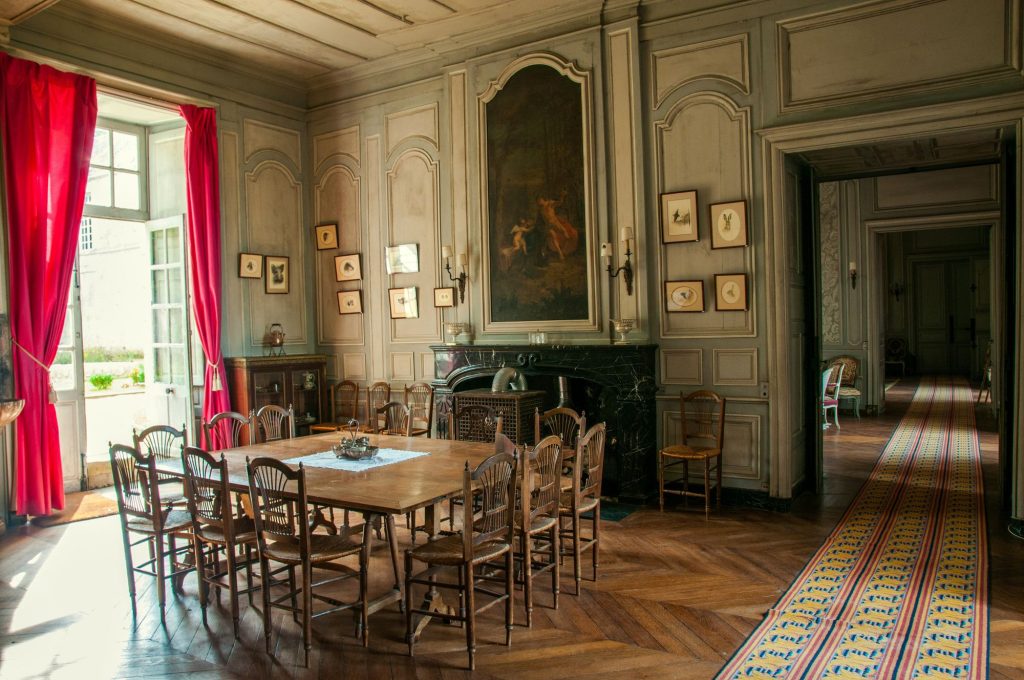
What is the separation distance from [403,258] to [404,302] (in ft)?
1.49

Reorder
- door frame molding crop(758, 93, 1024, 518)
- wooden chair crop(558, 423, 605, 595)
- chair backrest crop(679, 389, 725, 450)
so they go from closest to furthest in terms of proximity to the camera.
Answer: wooden chair crop(558, 423, 605, 595), door frame molding crop(758, 93, 1024, 518), chair backrest crop(679, 389, 725, 450)

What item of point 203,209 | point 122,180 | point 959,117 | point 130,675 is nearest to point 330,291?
point 203,209

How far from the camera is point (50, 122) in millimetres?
5863

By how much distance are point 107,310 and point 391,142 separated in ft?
15.3

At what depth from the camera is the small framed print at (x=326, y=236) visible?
7.98 metres

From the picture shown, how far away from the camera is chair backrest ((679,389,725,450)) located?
5918 mm

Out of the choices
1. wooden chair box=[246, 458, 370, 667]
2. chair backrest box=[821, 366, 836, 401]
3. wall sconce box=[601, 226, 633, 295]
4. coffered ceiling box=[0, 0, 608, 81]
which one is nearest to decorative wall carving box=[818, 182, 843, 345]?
chair backrest box=[821, 366, 836, 401]

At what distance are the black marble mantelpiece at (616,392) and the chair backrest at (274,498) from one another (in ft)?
10.5

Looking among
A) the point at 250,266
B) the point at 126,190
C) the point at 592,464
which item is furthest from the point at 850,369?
the point at 126,190

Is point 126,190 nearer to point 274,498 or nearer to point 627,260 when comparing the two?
point 627,260

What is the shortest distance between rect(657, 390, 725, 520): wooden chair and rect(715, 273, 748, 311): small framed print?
707 millimetres

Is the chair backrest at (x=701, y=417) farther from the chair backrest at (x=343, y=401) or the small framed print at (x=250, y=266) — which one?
the small framed print at (x=250, y=266)

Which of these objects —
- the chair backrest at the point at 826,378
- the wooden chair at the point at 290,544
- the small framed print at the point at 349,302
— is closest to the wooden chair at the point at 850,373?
the chair backrest at the point at 826,378

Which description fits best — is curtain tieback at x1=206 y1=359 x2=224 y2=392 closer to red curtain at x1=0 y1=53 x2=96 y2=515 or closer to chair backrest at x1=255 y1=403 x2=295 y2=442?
chair backrest at x1=255 y1=403 x2=295 y2=442
